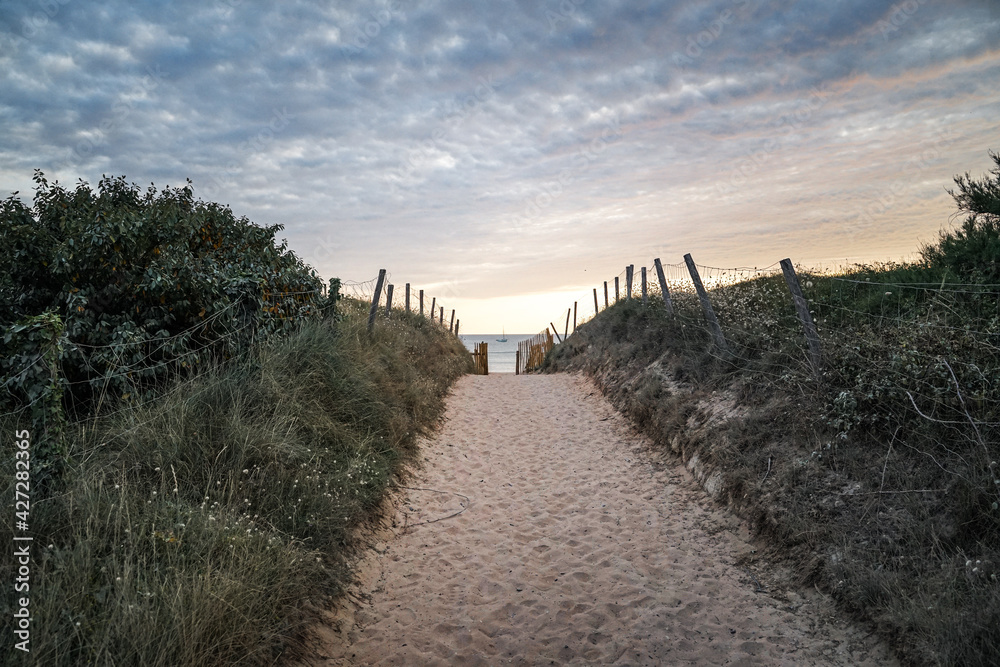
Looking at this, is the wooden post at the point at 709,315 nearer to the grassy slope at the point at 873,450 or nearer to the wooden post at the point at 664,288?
the grassy slope at the point at 873,450

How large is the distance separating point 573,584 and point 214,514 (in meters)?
3.09

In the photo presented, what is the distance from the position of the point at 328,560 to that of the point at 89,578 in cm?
178

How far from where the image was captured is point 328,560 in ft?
14.7

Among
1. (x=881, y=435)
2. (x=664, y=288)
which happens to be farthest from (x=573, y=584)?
(x=664, y=288)

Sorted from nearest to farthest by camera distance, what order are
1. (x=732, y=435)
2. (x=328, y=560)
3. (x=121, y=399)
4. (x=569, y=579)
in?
(x=328, y=560) < (x=569, y=579) < (x=121, y=399) < (x=732, y=435)

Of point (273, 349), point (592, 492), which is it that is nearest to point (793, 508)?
point (592, 492)

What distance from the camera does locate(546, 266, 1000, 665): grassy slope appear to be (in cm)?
357

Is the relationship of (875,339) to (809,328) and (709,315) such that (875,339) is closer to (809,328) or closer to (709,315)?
(809,328)

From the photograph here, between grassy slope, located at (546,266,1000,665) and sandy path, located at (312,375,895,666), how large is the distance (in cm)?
39

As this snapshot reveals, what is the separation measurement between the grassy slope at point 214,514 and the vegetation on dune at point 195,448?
0.6 inches

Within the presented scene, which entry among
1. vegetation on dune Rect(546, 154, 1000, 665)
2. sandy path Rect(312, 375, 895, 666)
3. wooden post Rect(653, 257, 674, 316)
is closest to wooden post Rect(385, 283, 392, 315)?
sandy path Rect(312, 375, 895, 666)

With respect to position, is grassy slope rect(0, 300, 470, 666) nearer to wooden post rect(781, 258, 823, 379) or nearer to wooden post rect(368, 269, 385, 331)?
wooden post rect(368, 269, 385, 331)

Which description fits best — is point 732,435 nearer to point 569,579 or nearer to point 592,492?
point 592,492

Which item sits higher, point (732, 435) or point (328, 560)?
point (732, 435)
